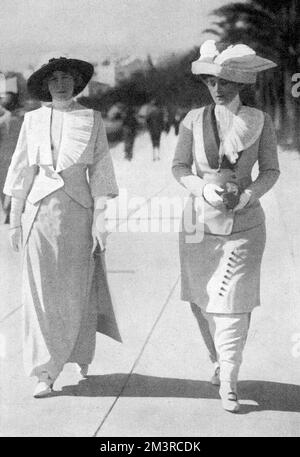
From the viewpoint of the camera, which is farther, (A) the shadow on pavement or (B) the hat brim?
(A) the shadow on pavement

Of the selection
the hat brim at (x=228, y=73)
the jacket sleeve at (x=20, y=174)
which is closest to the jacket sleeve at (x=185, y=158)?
the hat brim at (x=228, y=73)

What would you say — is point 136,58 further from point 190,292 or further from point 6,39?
point 190,292

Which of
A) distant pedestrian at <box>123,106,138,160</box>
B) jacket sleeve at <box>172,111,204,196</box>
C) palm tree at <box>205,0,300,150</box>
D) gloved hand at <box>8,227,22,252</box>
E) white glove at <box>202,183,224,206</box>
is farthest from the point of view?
distant pedestrian at <box>123,106,138,160</box>

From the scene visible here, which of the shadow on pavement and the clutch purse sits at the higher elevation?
the clutch purse

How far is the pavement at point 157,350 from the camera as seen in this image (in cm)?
419

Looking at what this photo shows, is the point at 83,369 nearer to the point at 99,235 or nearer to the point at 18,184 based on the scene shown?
the point at 99,235

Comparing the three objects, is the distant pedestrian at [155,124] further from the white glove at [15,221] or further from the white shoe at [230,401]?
the white shoe at [230,401]

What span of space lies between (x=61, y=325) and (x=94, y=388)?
0.41 m

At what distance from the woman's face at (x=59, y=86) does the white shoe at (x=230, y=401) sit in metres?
1.79

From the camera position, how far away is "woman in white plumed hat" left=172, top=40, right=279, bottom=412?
13.1 ft

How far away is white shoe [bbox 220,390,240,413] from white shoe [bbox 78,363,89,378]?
2.60 feet

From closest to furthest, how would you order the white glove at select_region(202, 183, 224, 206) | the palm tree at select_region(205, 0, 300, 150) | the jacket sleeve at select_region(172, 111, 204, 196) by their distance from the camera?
the white glove at select_region(202, 183, 224, 206) < the jacket sleeve at select_region(172, 111, 204, 196) < the palm tree at select_region(205, 0, 300, 150)

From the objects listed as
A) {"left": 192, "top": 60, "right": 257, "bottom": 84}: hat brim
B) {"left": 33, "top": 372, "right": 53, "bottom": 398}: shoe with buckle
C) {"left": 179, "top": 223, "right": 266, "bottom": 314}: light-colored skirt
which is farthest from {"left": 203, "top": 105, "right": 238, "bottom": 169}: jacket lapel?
{"left": 33, "top": 372, "right": 53, "bottom": 398}: shoe with buckle

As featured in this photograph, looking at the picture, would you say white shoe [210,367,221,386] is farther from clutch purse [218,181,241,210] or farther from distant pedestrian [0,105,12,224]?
distant pedestrian [0,105,12,224]
